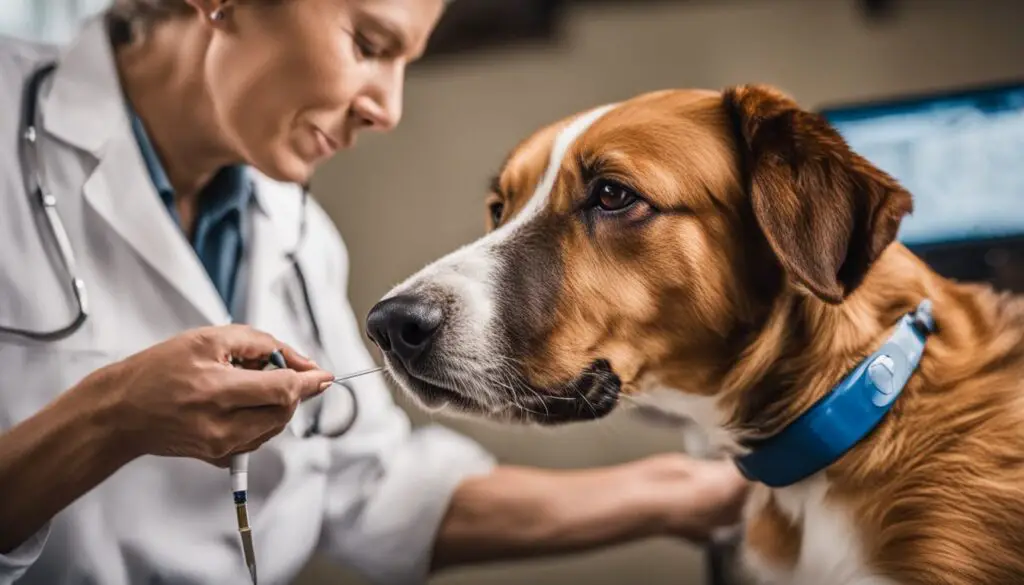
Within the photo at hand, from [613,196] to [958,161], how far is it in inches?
19.3

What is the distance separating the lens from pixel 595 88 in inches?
44.6

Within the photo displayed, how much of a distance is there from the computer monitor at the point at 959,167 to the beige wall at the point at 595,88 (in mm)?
32

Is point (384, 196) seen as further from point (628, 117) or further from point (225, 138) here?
point (628, 117)

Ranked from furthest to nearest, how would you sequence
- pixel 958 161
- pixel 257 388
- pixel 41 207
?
pixel 958 161
pixel 41 207
pixel 257 388

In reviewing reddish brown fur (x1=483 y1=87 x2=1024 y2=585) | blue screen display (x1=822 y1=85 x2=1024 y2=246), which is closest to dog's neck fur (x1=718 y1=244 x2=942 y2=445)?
reddish brown fur (x1=483 y1=87 x2=1024 y2=585)

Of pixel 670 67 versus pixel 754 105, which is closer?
pixel 754 105

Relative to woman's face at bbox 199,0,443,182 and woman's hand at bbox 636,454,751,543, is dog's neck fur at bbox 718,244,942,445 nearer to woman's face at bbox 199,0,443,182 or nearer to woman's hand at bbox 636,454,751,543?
woman's hand at bbox 636,454,751,543

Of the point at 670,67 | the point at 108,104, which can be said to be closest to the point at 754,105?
the point at 670,67

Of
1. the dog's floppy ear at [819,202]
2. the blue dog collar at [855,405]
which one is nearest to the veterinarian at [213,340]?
the blue dog collar at [855,405]

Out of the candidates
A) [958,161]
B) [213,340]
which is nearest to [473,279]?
[213,340]

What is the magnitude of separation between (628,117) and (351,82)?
351 mm

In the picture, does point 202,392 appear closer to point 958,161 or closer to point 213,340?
point 213,340

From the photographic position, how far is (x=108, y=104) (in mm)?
990

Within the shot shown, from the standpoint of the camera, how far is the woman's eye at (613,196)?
904mm
